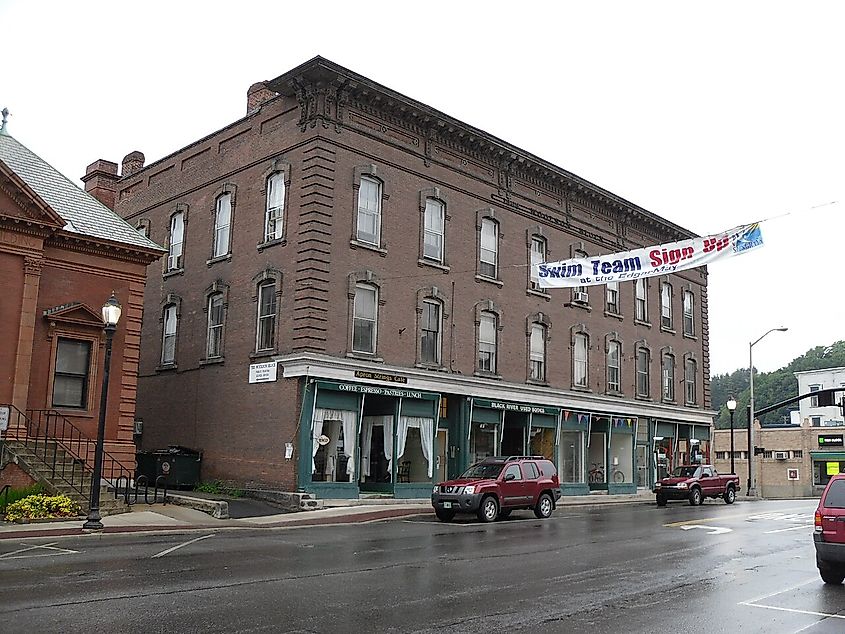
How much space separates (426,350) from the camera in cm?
3069

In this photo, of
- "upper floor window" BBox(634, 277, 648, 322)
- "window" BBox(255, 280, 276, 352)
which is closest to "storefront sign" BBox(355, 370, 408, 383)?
"window" BBox(255, 280, 276, 352)

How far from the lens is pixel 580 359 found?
1507 inches

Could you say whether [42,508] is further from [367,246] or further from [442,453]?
[442,453]

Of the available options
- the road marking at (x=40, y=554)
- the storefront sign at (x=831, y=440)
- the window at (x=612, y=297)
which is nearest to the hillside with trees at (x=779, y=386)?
the storefront sign at (x=831, y=440)

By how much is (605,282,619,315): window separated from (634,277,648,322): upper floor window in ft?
6.11

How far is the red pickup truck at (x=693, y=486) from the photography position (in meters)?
34.3

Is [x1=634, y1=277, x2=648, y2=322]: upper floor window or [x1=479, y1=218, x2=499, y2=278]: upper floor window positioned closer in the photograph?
[x1=479, y1=218, x2=499, y2=278]: upper floor window

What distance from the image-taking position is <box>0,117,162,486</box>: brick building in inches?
914

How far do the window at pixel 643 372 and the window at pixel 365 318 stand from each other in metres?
18.2

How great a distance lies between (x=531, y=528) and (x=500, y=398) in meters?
11.5

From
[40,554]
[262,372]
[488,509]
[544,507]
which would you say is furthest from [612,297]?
[40,554]

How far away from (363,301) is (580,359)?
13.5 meters

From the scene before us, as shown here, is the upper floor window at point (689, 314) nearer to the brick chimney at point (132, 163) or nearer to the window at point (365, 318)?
the window at point (365, 318)

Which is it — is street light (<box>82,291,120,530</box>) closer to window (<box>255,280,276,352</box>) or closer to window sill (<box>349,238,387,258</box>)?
window (<box>255,280,276,352</box>)
